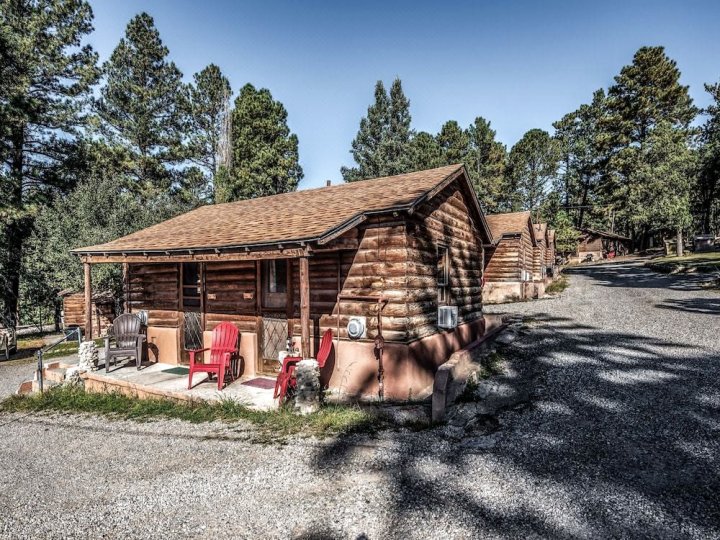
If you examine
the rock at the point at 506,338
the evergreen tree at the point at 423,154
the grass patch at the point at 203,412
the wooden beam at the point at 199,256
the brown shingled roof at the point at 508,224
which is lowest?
the grass patch at the point at 203,412

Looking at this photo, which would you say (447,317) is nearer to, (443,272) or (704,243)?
(443,272)

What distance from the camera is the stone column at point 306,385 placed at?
20.4ft

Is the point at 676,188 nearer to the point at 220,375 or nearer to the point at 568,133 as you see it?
the point at 568,133

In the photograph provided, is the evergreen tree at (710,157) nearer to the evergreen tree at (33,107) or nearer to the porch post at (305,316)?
the porch post at (305,316)

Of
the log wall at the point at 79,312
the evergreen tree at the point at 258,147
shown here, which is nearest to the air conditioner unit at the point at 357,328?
the log wall at the point at 79,312

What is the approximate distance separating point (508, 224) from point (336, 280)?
16183mm

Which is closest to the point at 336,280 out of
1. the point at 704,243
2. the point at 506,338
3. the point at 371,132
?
the point at 506,338

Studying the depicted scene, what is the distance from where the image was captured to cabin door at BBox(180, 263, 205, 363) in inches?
371

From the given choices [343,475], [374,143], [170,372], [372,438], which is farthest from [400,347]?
[374,143]

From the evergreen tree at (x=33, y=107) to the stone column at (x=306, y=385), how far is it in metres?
18.5

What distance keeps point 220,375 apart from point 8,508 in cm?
347

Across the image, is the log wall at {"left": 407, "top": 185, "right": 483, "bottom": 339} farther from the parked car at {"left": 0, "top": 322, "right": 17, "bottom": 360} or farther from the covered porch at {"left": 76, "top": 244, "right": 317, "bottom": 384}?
the parked car at {"left": 0, "top": 322, "right": 17, "bottom": 360}

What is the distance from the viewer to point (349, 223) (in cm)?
680

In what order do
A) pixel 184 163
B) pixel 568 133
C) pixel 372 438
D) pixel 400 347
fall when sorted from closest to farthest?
pixel 372 438
pixel 400 347
pixel 184 163
pixel 568 133
